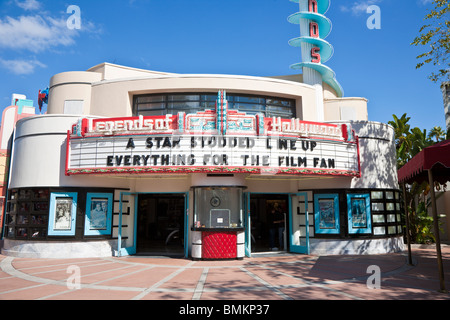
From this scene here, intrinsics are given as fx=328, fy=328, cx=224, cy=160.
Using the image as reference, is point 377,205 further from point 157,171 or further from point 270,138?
point 157,171

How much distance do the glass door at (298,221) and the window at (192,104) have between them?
4.40 m

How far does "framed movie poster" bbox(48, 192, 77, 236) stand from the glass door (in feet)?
29.1

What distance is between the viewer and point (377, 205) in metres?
14.0

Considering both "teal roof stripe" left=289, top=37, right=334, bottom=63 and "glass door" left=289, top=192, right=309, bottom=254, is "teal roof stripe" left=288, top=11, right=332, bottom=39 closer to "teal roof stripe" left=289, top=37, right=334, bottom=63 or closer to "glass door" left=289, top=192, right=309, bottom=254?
"teal roof stripe" left=289, top=37, right=334, bottom=63

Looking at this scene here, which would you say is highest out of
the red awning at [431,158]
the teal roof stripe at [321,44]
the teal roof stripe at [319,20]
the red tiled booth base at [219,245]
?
the teal roof stripe at [319,20]

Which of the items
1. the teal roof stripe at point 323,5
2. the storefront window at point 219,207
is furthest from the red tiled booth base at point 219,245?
the teal roof stripe at point 323,5

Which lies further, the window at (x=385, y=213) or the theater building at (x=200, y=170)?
the window at (x=385, y=213)

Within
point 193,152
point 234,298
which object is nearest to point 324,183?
point 193,152

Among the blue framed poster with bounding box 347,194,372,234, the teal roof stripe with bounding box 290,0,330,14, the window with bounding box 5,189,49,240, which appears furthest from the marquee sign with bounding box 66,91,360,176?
the teal roof stripe with bounding box 290,0,330,14

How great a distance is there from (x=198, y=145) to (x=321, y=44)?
11679mm

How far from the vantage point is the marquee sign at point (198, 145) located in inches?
453

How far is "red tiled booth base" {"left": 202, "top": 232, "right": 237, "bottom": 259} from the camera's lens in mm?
11914

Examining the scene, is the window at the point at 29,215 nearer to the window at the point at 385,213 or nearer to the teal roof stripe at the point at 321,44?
the window at the point at 385,213

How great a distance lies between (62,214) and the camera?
12750mm
